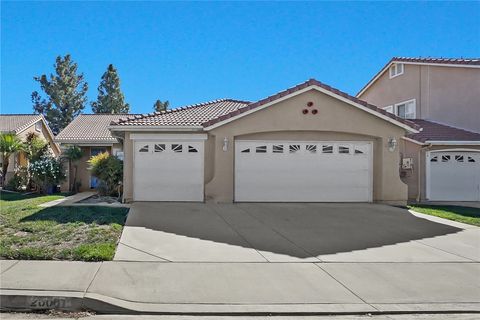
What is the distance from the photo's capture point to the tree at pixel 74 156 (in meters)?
19.5

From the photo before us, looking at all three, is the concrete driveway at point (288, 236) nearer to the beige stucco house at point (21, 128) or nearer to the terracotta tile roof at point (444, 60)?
the terracotta tile roof at point (444, 60)

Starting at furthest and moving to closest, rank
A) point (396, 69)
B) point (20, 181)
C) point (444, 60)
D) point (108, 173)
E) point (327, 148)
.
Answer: point (396, 69)
point (444, 60)
point (20, 181)
point (108, 173)
point (327, 148)

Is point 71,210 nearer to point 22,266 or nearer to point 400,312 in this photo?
point 22,266

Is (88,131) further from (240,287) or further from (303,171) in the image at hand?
(240,287)

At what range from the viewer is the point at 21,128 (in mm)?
24984

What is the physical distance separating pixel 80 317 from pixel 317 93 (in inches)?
454

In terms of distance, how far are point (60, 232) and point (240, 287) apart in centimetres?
479

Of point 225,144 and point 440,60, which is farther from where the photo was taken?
point 440,60

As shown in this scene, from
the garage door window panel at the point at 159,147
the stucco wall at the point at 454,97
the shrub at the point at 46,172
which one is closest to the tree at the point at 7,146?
the shrub at the point at 46,172

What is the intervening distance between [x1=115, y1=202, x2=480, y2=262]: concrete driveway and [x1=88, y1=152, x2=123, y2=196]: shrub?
3.24 m

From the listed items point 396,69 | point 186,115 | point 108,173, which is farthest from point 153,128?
point 396,69

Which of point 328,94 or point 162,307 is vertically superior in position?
point 328,94

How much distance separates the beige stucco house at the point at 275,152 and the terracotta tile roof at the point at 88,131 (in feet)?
21.8

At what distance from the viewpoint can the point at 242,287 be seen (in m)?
5.40
